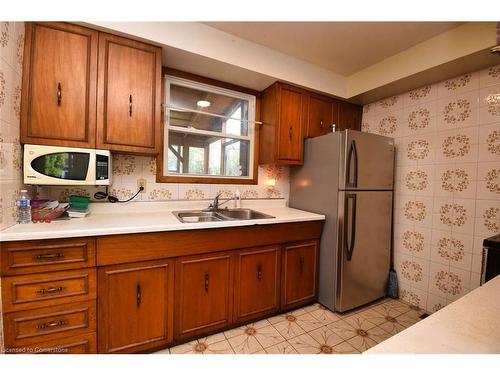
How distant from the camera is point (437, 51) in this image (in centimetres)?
176

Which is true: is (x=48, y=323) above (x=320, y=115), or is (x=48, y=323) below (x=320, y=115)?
below

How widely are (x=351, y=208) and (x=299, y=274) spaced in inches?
30.1

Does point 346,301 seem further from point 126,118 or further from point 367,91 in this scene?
point 126,118

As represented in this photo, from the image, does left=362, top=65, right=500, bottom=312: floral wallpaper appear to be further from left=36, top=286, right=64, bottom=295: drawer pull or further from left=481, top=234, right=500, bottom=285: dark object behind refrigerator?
left=36, top=286, right=64, bottom=295: drawer pull

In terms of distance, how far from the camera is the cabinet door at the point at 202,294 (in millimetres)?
1513

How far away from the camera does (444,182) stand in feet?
6.53

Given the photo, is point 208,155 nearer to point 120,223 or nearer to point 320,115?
point 120,223

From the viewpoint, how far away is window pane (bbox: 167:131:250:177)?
2.10 m

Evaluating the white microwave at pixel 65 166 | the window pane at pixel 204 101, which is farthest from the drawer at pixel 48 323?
the window pane at pixel 204 101

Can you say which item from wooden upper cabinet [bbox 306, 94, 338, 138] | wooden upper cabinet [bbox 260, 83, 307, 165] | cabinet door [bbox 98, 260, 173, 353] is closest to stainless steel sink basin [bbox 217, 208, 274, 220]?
wooden upper cabinet [bbox 260, 83, 307, 165]

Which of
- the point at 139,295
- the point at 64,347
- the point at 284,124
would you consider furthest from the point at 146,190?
the point at 284,124

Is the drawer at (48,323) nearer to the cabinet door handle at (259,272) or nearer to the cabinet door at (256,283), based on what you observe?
the cabinet door at (256,283)

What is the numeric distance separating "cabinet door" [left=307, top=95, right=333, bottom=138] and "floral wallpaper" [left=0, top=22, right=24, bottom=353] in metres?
2.25
